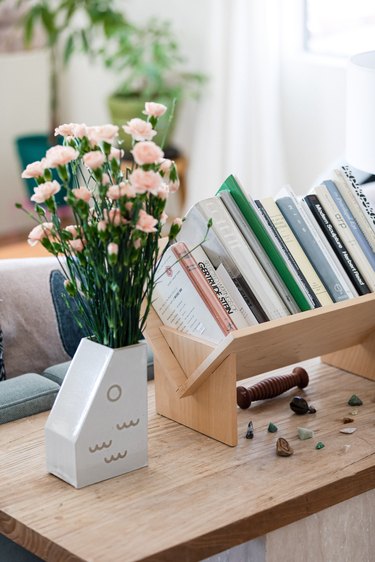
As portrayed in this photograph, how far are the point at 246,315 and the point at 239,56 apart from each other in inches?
121

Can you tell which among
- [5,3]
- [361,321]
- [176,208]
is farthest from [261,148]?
[361,321]

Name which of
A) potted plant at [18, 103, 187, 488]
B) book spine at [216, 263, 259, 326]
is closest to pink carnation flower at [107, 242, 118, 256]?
potted plant at [18, 103, 187, 488]

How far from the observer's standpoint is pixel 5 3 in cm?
547

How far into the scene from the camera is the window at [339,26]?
14.1ft

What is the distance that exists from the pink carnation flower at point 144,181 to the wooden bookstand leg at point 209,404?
1.15ft

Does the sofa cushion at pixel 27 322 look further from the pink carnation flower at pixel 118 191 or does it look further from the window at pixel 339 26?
the window at pixel 339 26

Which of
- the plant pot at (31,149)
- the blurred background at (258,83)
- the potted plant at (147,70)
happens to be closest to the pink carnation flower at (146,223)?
the blurred background at (258,83)

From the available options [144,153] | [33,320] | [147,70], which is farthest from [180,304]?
[147,70]

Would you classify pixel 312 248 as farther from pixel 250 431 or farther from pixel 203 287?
pixel 250 431

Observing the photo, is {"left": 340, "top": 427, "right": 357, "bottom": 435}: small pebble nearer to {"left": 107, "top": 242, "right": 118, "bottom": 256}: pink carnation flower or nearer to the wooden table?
the wooden table

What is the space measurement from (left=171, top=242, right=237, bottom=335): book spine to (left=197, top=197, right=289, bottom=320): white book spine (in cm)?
6

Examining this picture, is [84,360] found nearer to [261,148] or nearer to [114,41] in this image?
[261,148]

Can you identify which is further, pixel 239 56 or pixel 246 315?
pixel 239 56

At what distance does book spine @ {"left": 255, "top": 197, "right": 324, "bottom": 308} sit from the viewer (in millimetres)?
1805
